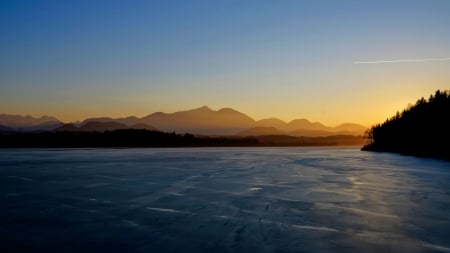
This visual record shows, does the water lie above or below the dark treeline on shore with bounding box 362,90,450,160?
below

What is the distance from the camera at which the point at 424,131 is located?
83312mm

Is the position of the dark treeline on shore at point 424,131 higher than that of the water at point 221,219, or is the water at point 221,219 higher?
the dark treeline on shore at point 424,131

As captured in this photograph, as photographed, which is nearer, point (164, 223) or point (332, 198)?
point (164, 223)

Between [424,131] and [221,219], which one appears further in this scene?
[424,131]

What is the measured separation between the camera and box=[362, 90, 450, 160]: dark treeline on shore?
74438 mm

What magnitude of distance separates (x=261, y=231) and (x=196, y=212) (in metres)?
3.69

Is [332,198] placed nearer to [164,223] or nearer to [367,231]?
[367,231]

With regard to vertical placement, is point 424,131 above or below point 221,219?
above

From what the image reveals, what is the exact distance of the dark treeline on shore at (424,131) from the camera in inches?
2931

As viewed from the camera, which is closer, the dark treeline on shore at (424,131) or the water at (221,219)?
the water at (221,219)

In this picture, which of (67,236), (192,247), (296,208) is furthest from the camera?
(296,208)

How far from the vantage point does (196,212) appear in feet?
49.2

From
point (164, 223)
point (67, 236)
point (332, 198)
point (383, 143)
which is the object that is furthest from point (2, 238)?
point (383, 143)

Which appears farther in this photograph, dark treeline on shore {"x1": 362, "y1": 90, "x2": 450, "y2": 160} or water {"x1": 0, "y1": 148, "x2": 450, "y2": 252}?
dark treeline on shore {"x1": 362, "y1": 90, "x2": 450, "y2": 160}
